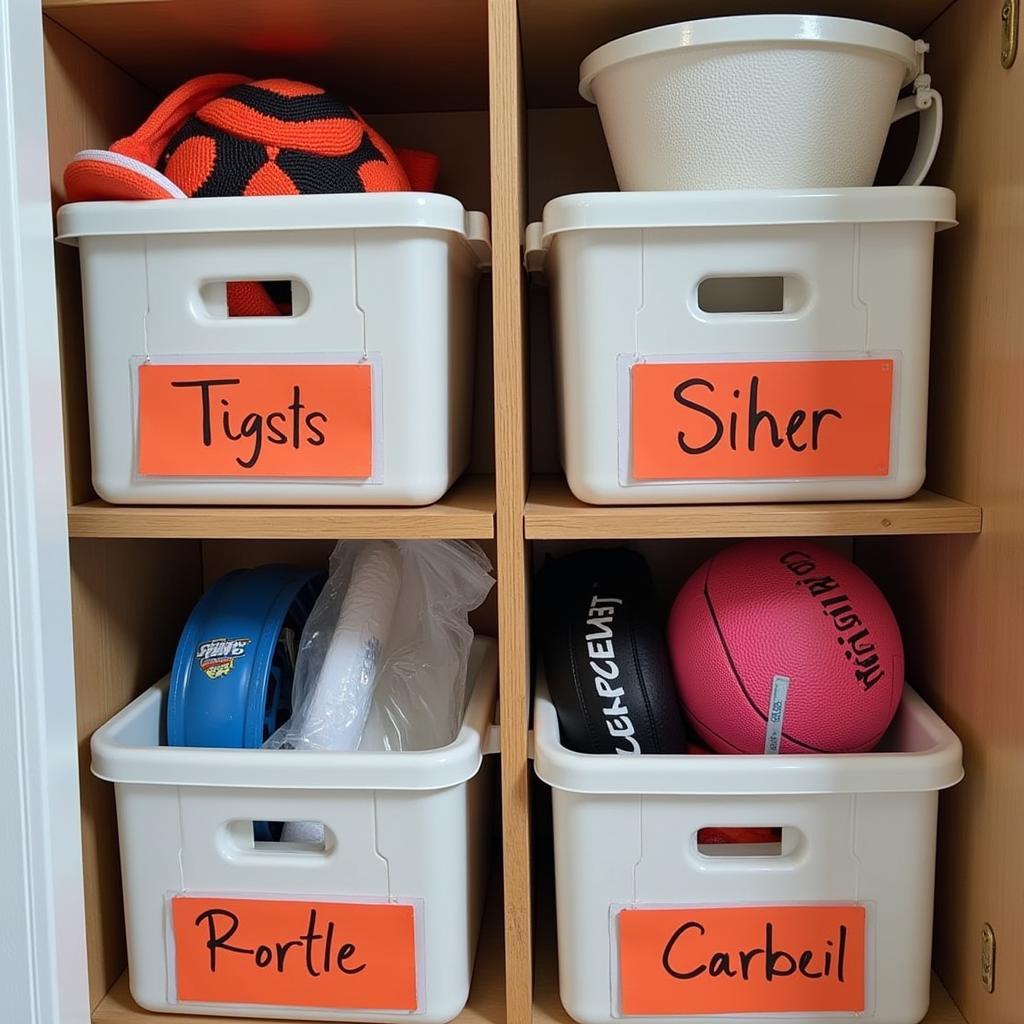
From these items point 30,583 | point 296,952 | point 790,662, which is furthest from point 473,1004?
point 30,583

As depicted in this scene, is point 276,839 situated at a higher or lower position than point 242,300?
lower

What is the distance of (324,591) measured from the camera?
1093mm

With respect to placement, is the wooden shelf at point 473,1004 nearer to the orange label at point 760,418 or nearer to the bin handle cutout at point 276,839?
the bin handle cutout at point 276,839

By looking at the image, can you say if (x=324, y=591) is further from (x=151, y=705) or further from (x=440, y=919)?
(x=440, y=919)

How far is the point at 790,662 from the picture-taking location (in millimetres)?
908

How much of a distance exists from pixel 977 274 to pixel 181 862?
2.80 ft

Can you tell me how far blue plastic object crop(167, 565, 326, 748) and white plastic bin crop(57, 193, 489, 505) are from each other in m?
0.15

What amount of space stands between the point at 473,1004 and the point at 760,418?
0.59 metres

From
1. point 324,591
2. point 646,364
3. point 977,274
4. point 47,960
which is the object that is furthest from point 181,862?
point 977,274

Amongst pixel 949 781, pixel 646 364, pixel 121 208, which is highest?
pixel 121 208

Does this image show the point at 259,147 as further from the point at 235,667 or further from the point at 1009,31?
the point at 1009,31

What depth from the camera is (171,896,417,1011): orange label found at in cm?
92

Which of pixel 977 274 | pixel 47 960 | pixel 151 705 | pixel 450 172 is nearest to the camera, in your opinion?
pixel 47 960

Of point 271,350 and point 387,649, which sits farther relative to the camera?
point 387,649
